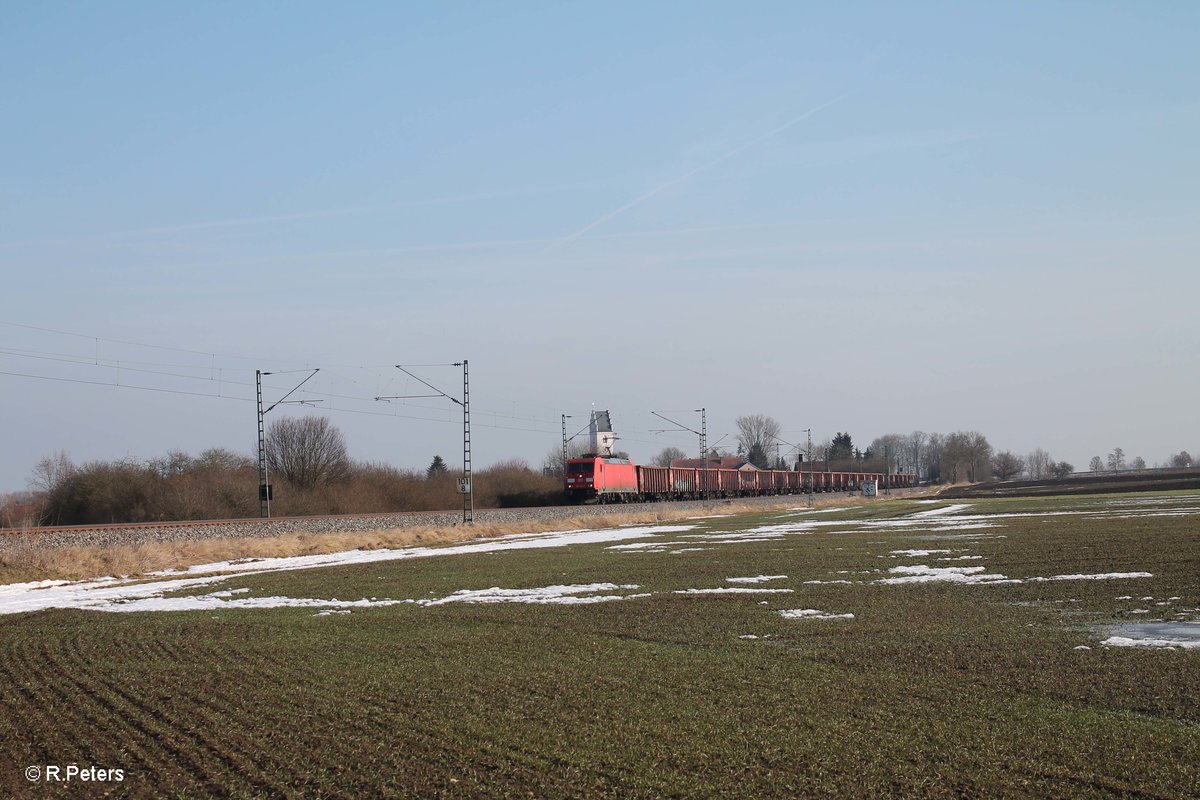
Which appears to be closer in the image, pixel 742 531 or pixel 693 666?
pixel 693 666

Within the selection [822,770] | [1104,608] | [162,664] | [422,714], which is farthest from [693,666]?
[1104,608]

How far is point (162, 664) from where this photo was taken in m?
11.7

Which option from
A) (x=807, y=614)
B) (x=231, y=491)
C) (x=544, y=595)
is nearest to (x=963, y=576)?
(x=807, y=614)

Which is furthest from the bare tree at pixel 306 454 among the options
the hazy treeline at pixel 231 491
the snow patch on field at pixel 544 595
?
the snow patch on field at pixel 544 595

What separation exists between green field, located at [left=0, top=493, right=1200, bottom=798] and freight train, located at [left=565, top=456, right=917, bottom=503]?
5497 cm

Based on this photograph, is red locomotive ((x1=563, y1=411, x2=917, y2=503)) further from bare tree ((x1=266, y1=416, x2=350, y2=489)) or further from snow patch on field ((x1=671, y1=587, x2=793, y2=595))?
snow patch on field ((x1=671, y1=587, x2=793, y2=595))

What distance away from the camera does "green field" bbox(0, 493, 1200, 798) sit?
23.5ft

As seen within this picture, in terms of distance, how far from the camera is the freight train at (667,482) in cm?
7312

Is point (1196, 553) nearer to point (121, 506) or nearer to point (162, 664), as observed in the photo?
point (162, 664)

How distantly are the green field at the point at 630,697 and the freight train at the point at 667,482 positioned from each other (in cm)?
5497

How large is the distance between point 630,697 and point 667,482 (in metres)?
77.2

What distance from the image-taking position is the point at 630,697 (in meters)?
9.57

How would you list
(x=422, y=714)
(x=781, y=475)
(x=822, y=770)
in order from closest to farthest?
(x=822, y=770)
(x=422, y=714)
(x=781, y=475)

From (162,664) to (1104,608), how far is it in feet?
39.8
